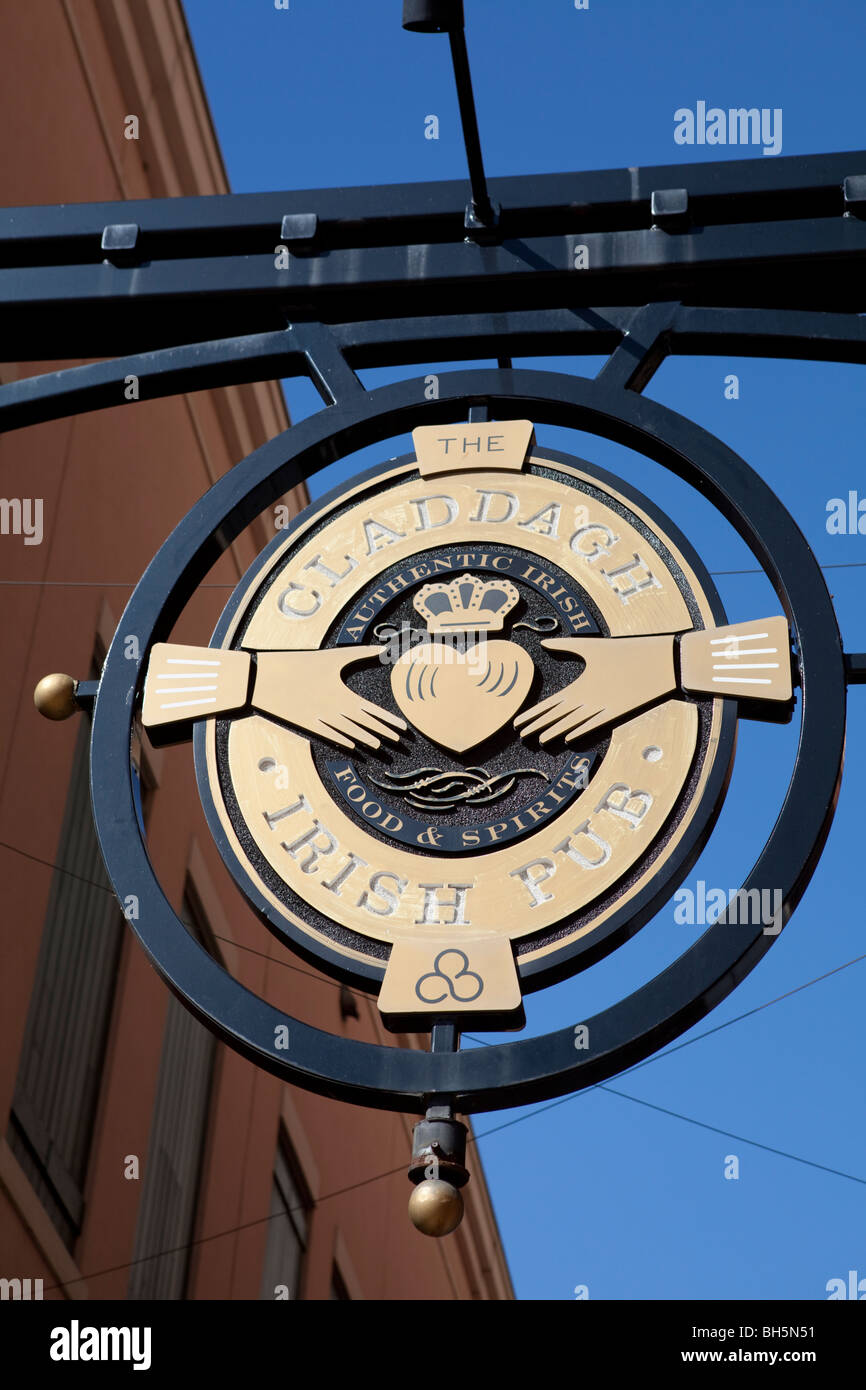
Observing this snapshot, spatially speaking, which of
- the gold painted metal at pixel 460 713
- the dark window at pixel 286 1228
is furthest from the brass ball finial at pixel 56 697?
the dark window at pixel 286 1228

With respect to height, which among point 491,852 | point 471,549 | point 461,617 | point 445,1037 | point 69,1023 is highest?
point 69,1023

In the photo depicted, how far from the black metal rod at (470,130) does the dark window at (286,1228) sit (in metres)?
7.63

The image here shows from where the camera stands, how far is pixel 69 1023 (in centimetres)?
882

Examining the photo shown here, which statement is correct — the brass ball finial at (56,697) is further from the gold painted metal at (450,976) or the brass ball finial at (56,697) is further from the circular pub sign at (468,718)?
the gold painted metal at (450,976)

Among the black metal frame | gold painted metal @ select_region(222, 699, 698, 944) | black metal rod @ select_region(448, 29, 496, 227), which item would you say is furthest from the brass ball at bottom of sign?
black metal rod @ select_region(448, 29, 496, 227)

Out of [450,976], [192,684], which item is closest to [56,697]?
[192,684]

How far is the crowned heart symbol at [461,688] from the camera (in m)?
4.30

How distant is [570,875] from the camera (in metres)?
4.05

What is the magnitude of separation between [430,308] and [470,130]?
557mm

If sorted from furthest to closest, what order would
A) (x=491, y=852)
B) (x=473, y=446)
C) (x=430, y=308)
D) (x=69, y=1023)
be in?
(x=69, y=1023), (x=430, y=308), (x=473, y=446), (x=491, y=852)

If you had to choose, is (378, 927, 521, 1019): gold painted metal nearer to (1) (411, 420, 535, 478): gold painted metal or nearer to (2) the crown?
(2) the crown

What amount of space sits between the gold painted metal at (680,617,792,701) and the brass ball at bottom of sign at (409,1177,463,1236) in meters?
1.24

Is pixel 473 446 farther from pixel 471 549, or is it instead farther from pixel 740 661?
pixel 740 661

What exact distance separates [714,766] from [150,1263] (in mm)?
6285
